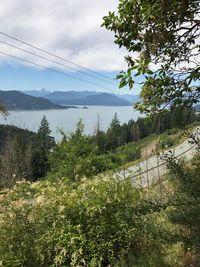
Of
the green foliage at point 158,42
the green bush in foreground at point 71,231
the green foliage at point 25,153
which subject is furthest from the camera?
the green foliage at point 25,153

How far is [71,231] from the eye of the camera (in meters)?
5.34

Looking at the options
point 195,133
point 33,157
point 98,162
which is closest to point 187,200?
point 195,133

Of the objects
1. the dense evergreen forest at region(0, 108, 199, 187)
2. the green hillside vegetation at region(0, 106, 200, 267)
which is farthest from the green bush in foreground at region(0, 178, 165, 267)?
the dense evergreen forest at region(0, 108, 199, 187)

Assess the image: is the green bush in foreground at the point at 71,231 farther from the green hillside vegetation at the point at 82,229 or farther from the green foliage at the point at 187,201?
the green foliage at the point at 187,201

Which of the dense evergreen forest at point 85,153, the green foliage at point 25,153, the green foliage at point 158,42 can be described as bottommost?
the green foliage at point 25,153

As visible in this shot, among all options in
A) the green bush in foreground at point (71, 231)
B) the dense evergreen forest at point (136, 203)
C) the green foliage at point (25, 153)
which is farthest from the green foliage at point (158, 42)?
the green foliage at point (25, 153)

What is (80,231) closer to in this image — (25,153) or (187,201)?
(187,201)

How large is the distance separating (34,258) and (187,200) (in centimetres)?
250

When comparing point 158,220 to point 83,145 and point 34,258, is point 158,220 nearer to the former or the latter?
point 34,258

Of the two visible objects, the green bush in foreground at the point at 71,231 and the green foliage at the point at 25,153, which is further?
the green foliage at the point at 25,153

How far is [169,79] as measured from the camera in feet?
9.64

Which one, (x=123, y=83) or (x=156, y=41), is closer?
(x=123, y=83)

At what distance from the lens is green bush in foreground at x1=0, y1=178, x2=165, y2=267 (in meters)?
5.09

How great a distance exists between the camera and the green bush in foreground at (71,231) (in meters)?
5.09
